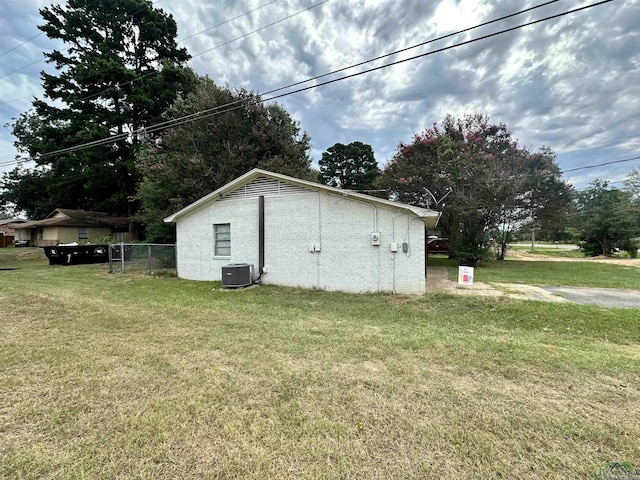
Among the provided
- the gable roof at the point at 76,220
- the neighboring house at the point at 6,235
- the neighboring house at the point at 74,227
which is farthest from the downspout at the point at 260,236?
the neighboring house at the point at 6,235

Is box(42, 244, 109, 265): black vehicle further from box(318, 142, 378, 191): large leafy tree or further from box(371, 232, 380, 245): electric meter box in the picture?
box(318, 142, 378, 191): large leafy tree

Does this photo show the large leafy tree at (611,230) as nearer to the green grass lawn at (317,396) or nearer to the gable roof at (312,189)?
the gable roof at (312,189)

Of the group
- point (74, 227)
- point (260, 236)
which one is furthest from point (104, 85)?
point (260, 236)

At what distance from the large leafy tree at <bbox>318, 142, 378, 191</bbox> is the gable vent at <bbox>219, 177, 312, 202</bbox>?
2891 centimetres

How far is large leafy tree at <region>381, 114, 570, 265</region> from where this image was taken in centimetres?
1489

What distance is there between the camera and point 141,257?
12352 mm

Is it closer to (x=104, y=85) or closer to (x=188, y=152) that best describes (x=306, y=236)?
(x=188, y=152)

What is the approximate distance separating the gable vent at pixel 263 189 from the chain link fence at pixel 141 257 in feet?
15.0

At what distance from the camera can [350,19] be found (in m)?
7.77

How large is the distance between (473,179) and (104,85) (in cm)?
2659

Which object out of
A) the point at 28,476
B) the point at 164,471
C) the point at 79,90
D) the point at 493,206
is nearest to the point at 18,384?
the point at 28,476

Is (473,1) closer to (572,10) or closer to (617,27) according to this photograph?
(572,10)

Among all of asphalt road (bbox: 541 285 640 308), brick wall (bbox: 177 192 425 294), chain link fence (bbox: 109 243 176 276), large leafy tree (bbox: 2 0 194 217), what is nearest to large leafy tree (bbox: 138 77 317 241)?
chain link fence (bbox: 109 243 176 276)

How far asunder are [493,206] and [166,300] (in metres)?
15.5
